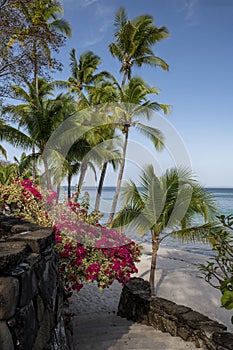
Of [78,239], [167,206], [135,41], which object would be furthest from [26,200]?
[135,41]

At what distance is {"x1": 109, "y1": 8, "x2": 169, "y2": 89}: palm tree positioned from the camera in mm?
16875

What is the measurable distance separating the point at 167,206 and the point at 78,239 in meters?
3.29

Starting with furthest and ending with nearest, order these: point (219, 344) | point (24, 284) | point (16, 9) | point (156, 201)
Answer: point (16, 9), point (156, 201), point (219, 344), point (24, 284)

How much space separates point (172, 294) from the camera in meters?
9.55

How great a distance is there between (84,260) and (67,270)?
291 mm

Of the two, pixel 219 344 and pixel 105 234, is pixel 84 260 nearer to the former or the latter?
pixel 105 234

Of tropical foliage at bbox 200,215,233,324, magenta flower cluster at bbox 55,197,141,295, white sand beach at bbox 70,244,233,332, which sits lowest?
white sand beach at bbox 70,244,233,332

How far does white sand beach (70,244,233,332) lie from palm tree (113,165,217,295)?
198cm

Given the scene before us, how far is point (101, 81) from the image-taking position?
74.1 ft

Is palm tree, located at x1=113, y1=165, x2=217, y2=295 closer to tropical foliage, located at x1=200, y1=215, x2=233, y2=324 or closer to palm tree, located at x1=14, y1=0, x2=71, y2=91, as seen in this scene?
tropical foliage, located at x1=200, y1=215, x2=233, y2=324

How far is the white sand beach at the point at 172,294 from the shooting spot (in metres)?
7.63

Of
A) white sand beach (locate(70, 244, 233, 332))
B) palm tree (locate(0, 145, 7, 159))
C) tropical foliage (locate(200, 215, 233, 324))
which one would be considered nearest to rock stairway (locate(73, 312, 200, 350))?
white sand beach (locate(70, 244, 233, 332))

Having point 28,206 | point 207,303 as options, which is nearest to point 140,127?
point 207,303

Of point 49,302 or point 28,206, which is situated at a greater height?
point 28,206
